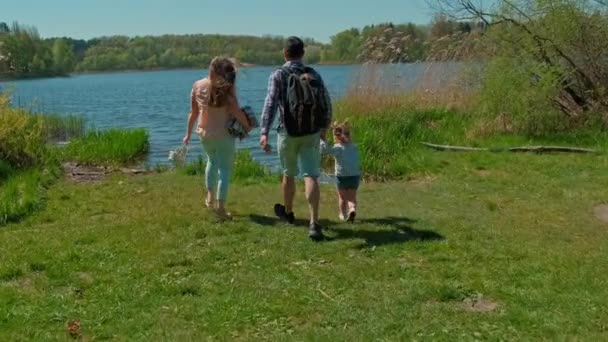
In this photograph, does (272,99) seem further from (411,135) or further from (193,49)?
(193,49)

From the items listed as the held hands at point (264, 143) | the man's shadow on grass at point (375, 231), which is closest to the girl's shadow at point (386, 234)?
the man's shadow on grass at point (375, 231)

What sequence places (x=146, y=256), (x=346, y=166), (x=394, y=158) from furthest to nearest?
1. (x=394, y=158)
2. (x=346, y=166)
3. (x=146, y=256)

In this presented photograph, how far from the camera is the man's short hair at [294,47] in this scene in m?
6.70

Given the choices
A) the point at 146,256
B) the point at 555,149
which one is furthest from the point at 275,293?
the point at 555,149

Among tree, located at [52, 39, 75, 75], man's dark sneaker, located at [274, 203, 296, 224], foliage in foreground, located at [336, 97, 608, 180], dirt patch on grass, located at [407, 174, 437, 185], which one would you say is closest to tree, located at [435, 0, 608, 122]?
foliage in foreground, located at [336, 97, 608, 180]

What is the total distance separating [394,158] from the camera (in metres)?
11.9

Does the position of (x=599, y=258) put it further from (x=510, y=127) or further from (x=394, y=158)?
(x=510, y=127)

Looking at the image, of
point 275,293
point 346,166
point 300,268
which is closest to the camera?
point 275,293

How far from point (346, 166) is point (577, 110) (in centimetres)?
908

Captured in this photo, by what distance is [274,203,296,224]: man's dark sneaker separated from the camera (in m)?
7.36

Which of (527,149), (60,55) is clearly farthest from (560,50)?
(60,55)

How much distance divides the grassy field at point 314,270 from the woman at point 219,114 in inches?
20.6

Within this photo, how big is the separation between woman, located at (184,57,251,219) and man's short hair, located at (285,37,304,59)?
2.49ft

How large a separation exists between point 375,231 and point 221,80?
218 cm
